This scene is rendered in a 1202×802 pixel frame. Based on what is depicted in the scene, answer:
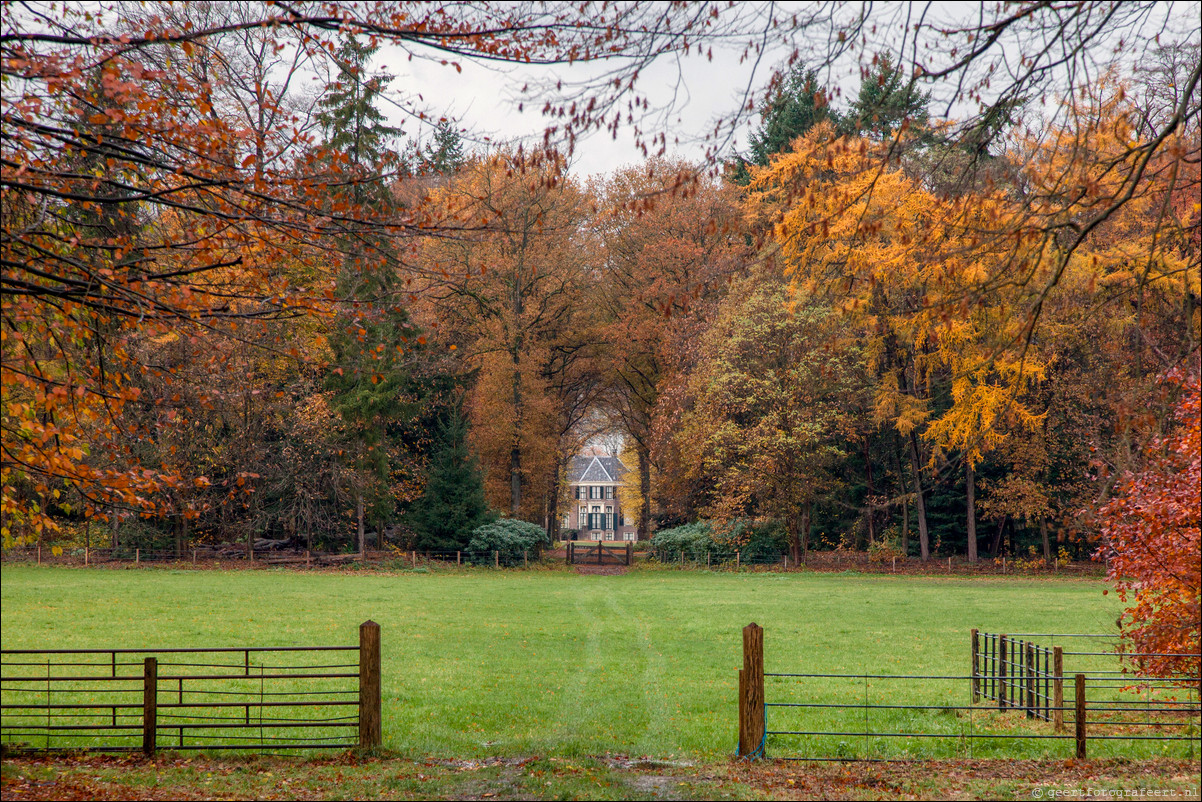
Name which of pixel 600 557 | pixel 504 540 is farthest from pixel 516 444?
pixel 600 557

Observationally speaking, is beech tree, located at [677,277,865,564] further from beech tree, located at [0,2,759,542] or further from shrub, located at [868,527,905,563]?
beech tree, located at [0,2,759,542]

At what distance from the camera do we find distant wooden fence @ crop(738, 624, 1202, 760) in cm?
847

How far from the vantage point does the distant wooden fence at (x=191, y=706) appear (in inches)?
332

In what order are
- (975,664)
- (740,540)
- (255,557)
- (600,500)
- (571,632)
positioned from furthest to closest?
(600,500) → (740,540) → (255,557) → (571,632) → (975,664)

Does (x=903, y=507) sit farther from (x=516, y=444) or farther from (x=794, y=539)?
(x=516, y=444)

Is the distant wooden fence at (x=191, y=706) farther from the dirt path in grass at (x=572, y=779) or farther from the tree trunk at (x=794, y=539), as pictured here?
the tree trunk at (x=794, y=539)

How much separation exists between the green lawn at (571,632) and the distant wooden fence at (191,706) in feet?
2.43

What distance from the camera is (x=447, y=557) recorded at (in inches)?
1420

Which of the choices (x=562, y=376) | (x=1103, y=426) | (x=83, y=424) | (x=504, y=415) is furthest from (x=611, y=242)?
(x=83, y=424)

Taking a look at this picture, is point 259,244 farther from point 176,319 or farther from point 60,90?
point 60,90

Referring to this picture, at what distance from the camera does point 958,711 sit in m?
11.6

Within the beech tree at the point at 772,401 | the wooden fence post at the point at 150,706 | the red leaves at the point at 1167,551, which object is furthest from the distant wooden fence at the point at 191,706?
the beech tree at the point at 772,401

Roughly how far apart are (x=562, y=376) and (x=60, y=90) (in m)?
38.4

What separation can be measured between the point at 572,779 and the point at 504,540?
28955mm
